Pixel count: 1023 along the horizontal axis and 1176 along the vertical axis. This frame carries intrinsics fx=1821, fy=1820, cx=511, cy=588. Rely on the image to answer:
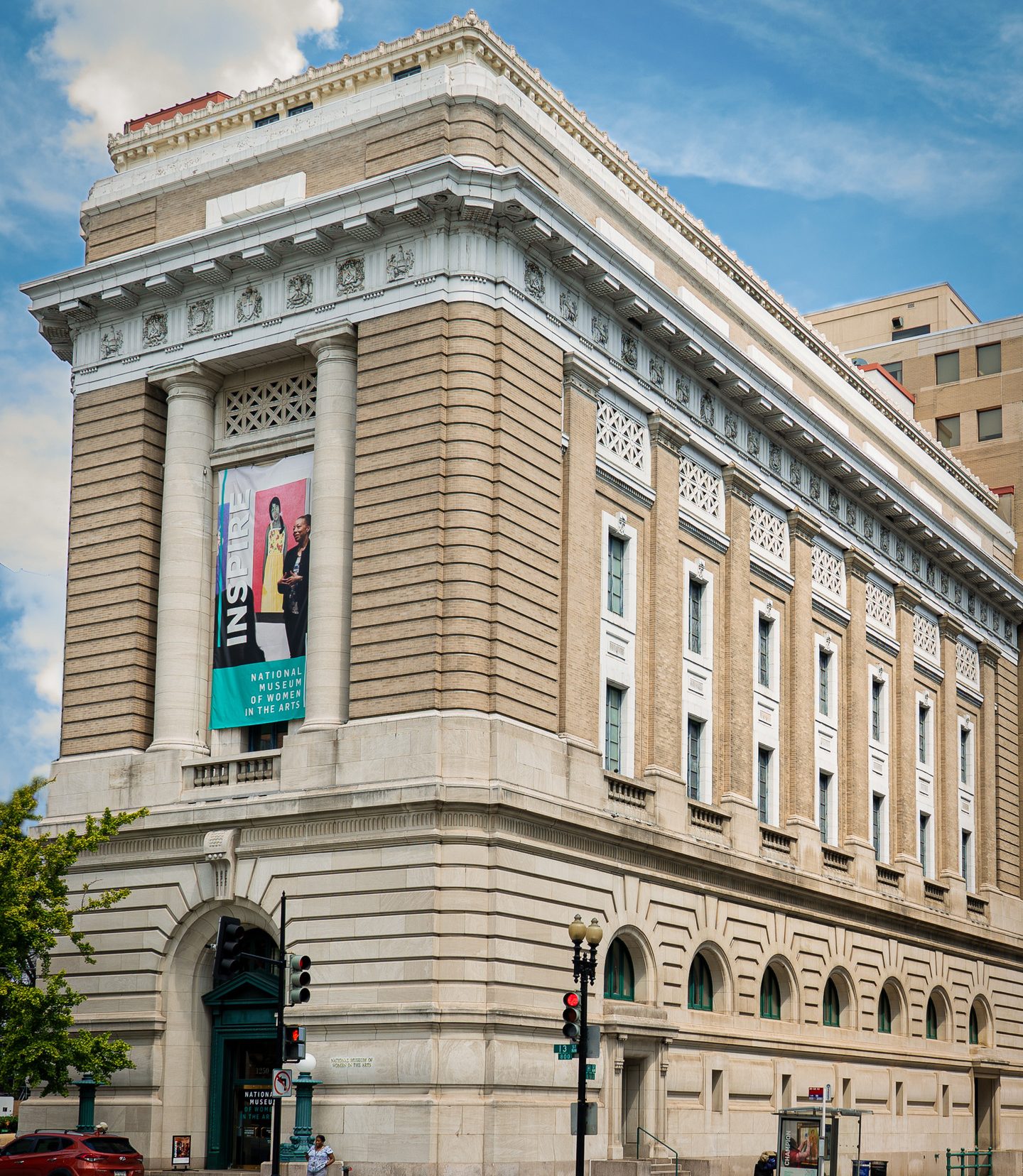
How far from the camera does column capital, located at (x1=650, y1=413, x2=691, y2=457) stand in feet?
166

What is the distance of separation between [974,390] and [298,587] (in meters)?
52.2

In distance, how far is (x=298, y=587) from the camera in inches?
1783

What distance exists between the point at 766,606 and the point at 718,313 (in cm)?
933

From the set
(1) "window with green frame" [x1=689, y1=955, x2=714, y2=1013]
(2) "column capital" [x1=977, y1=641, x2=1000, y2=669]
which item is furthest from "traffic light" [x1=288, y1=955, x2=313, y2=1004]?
(2) "column capital" [x1=977, y1=641, x2=1000, y2=669]

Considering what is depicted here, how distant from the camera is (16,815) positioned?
43.3 metres

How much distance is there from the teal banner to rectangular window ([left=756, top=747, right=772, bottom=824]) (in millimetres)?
16592

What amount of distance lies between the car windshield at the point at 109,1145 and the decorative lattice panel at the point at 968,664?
4322 cm

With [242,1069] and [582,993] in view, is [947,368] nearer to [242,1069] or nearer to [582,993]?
[242,1069]

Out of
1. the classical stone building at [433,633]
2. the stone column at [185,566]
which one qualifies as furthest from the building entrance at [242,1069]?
the stone column at [185,566]

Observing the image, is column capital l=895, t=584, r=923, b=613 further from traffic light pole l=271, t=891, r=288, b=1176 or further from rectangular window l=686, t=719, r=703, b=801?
traffic light pole l=271, t=891, r=288, b=1176

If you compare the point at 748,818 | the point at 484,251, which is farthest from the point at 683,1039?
the point at 484,251

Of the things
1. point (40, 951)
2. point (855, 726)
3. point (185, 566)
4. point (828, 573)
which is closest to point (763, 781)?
point (855, 726)

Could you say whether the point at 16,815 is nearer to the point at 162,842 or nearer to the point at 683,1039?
the point at 162,842

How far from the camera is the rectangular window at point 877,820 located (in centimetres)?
6310
